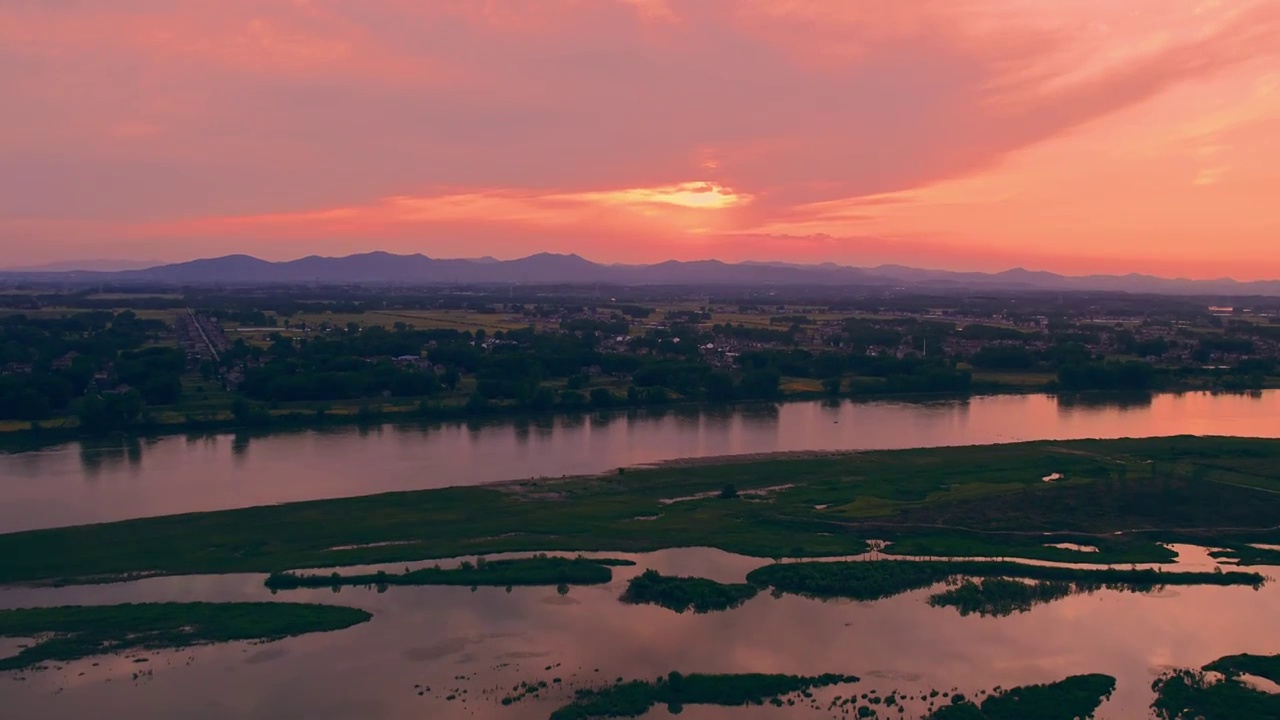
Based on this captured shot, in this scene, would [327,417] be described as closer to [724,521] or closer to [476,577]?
[724,521]

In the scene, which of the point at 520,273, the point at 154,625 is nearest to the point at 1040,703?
the point at 154,625

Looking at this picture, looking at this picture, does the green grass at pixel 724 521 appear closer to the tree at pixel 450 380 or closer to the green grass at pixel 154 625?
the green grass at pixel 154 625

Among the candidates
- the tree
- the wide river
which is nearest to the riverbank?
the wide river

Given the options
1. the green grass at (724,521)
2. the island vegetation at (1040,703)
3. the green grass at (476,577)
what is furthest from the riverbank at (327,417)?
the island vegetation at (1040,703)

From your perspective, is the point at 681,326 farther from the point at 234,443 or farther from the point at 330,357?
the point at 234,443

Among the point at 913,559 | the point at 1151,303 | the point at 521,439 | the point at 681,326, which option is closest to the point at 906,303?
the point at 1151,303
